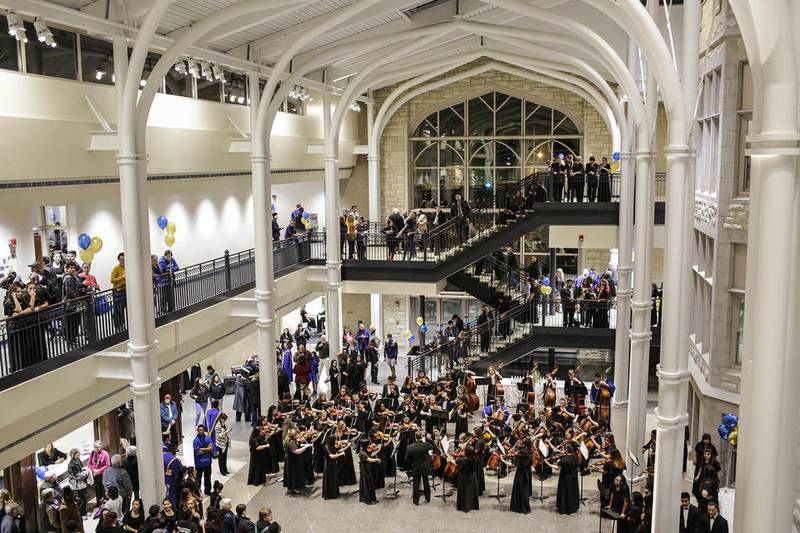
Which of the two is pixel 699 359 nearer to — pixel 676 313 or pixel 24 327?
pixel 676 313

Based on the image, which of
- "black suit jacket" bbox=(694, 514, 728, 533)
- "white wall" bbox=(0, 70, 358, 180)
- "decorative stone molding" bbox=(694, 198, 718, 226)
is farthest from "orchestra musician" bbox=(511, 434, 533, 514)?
"white wall" bbox=(0, 70, 358, 180)

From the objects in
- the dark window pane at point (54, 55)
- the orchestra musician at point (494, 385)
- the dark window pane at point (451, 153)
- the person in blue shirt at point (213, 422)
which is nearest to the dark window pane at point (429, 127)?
the dark window pane at point (451, 153)

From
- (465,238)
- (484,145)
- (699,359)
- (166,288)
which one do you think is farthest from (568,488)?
(484,145)

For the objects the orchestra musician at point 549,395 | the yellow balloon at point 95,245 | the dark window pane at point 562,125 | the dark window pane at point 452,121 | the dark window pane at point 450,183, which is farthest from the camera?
the dark window pane at point 450,183

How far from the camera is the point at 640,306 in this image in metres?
14.4

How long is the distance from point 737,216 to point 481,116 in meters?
16.1

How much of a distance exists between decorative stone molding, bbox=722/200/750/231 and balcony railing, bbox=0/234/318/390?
35.4ft

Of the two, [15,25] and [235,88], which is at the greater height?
[235,88]

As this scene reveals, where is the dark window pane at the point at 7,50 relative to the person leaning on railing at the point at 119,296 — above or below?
above

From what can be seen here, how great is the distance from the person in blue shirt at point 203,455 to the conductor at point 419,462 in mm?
3736

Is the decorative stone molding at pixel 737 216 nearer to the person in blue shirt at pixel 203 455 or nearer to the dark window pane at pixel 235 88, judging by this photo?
the person in blue shirt at pixel 203 455

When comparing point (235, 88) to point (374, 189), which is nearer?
point (235, 88)

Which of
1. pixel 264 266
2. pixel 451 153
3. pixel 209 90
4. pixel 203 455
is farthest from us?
pixel 451 153

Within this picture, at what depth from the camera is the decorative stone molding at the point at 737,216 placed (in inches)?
527
